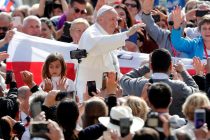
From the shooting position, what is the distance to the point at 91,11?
21.2m

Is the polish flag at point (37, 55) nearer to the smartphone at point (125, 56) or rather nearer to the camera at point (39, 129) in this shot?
the smartphone at point (125, 56)

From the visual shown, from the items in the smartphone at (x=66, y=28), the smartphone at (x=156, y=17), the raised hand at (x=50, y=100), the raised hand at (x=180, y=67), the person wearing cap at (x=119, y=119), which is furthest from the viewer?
the smartphone at (x=66, y=28)

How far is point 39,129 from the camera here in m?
11.2

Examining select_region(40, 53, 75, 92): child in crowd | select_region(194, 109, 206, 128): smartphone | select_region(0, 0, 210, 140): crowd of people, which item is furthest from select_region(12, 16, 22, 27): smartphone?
select_region(194, 109, 206, 128): smartphone

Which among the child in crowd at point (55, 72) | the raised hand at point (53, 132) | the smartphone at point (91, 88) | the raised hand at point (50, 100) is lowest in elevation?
the raised hand at point (53, 132)

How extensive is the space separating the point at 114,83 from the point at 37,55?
3803mm

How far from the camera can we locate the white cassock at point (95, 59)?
51.9 ft

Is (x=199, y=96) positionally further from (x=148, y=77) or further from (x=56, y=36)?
(x=56, y=36)

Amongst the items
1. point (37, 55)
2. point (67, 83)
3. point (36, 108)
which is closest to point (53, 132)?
point (36, 108)

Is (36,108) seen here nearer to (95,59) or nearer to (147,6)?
(95,59)

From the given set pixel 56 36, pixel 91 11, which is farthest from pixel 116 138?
pixel 91 11

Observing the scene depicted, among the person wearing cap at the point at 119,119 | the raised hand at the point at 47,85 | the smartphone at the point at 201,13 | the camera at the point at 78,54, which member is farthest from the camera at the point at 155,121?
the smartphone at the point at 201,13

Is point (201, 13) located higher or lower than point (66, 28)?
higher

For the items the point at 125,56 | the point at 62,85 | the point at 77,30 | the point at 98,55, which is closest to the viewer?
the point at 62,85
